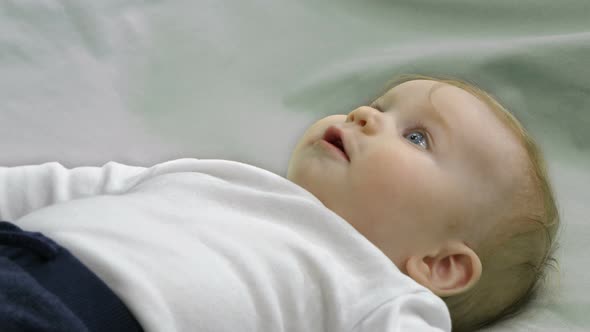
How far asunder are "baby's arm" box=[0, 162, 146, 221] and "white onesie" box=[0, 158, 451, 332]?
140mm

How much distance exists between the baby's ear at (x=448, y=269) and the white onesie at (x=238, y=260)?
0.22 feet

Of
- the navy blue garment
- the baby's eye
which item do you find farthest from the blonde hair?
the navy blue garment

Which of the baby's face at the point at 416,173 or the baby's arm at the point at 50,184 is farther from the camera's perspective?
the baby's arm at the point at 50,184

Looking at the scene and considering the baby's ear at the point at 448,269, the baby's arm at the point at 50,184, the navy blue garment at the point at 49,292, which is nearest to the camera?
the navy blue garment at the point at 49,292

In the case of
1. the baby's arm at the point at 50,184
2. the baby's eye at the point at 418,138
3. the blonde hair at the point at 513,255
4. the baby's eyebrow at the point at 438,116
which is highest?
the baby's eyebrow at the point at 438,116

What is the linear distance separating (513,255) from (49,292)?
1.80ft

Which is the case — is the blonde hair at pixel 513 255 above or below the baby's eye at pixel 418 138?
below

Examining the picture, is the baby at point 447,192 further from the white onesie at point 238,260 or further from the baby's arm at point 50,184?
the baby's arm at point 50,184

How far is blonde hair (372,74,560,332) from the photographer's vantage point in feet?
3.48

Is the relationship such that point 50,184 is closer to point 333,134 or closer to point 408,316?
point 333,134

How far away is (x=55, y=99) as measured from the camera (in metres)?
1.50

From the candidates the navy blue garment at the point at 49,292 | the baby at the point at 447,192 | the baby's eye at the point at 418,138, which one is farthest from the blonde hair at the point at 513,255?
the navy blue garment at the point at 49,292

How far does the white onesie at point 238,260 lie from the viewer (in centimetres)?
89

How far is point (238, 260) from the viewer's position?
93 cm
